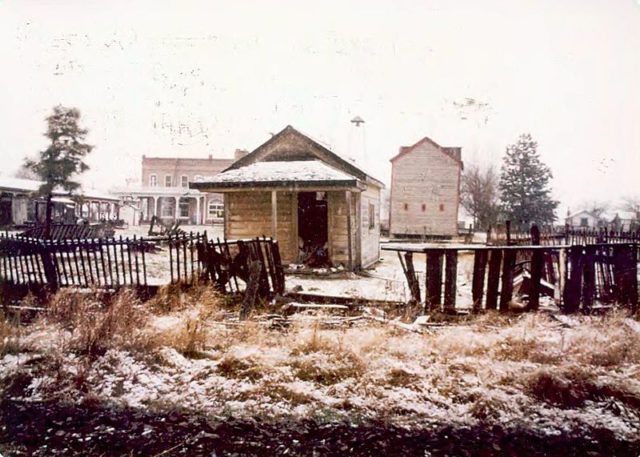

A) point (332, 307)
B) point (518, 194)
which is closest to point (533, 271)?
point (332, 307)

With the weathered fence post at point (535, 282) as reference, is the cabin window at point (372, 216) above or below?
above

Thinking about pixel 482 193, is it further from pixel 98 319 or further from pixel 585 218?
pixel 98 319

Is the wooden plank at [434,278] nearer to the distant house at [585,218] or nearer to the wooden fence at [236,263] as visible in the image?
the wooden fence at [236,263]

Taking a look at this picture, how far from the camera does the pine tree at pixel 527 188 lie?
4244 centimetres

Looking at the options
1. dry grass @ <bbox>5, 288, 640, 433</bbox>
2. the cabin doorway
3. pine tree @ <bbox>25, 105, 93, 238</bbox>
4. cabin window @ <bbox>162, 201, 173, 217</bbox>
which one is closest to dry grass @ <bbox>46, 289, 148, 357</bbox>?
dry grass @ <bbox>5, 288, 640, 433</bbox>

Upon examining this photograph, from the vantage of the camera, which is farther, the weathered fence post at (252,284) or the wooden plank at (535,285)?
the weathered fence post at (252,284)

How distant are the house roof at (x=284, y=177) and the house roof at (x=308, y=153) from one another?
414 mm

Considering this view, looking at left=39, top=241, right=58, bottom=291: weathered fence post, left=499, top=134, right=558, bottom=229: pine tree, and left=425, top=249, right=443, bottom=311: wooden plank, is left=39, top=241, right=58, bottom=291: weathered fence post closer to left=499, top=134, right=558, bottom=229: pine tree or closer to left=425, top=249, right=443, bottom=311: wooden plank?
left=425, top=249, right=443, bottom=311: wooden plank

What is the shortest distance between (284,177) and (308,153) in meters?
2.71

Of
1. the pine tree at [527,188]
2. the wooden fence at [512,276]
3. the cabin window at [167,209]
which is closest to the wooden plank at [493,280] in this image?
the wooden fence at [512,276]

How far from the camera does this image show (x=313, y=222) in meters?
15.7

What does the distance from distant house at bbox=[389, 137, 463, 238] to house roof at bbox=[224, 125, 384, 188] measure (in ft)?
68.4

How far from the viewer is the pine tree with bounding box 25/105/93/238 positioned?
27.9 meters

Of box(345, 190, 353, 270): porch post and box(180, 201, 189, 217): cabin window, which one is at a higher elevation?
box(180, 201, 189, 217): cabin window
